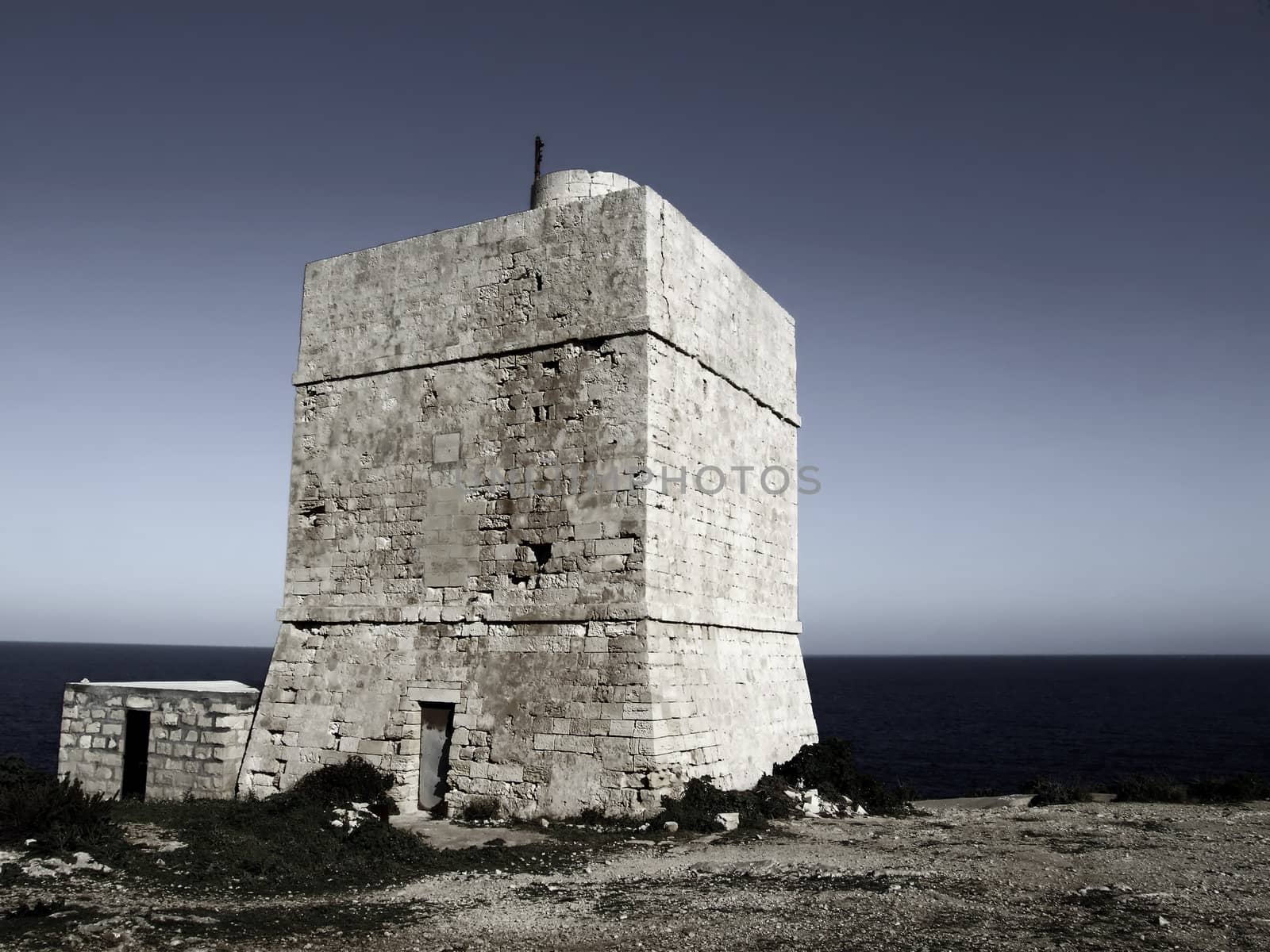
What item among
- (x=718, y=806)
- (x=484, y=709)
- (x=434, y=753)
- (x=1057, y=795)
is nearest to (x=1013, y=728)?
(x=1057, y=795)

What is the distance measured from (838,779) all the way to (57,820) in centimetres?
1009

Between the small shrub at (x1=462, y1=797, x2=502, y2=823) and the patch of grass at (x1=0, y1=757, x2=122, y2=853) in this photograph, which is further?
the small shrub at (x1=462, y1=797, x2=502, y2=823)

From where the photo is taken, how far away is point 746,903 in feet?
25.8

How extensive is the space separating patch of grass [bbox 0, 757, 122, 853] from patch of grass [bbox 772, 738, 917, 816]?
8.73 meters

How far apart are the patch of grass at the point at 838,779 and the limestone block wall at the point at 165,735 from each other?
26.3ft

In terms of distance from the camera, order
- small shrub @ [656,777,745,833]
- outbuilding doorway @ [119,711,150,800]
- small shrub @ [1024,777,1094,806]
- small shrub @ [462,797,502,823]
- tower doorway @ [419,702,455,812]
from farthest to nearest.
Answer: outbuilding doorway @ [119,711,150,800], small shrub @ [1024,777,1094,806], tower doorway @ [419,702,455,812], small shrub @ [462,797,502,823], small shrub @ [656,777,745,833]

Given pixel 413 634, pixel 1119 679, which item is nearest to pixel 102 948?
pixel 413 634

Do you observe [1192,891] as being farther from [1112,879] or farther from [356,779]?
[356,779]

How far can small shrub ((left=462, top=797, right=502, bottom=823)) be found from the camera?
11.8 meters

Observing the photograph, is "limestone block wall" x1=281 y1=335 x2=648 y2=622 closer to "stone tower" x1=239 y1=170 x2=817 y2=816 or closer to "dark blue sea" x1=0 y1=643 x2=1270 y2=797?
"stone tower" x1=239 y1=170 x2=817 y2=816

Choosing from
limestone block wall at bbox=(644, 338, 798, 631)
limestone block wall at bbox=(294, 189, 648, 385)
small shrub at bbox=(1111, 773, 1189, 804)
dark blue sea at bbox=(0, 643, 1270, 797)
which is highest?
limestone block wall at bbox=(294, 189, 648, 385)

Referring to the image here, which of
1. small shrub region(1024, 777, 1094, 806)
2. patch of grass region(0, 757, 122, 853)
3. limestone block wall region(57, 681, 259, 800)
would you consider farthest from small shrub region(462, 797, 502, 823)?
small shrub region(1024, 777, 1094, 806)

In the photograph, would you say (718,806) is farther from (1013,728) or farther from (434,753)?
(1013,728)

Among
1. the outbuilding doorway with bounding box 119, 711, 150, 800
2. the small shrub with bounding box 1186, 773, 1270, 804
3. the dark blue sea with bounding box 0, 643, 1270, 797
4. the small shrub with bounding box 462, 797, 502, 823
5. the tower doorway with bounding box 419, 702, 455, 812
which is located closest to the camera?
the small shrub with bounding box 462, 797, 502, 823
